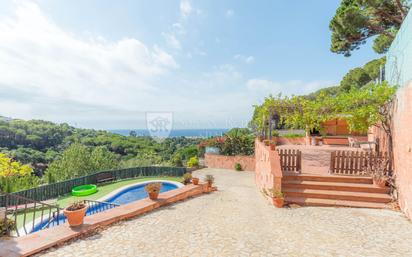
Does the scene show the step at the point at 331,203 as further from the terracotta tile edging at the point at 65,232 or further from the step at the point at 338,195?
the terracotta tile edging at the point at 65,232

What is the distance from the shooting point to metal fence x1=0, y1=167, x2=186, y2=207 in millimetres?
11310

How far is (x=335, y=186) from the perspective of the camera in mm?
6309

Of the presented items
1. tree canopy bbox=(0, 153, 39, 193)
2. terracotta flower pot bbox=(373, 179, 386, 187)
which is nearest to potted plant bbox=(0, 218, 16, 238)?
terracotta flower pot bbox=(373, 179, 386, 187)

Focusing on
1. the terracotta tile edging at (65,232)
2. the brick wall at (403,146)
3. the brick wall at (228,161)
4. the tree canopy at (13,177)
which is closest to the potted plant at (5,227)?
the terracotta tile edging at (65,232)

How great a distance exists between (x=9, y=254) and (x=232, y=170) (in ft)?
48.3

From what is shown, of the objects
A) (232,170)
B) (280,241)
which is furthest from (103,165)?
(280,241)

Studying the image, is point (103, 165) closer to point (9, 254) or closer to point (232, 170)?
point (232, 170)

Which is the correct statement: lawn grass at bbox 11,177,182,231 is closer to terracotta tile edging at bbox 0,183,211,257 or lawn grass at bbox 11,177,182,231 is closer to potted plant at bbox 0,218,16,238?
potted plant at bbox 0,218,16,238

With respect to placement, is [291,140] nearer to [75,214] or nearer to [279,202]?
[279,202]

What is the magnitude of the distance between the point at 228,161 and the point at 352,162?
1088 centimetres

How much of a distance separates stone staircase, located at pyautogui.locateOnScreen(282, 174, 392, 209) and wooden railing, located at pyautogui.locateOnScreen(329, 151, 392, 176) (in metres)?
0.46

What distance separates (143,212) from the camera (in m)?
5.09

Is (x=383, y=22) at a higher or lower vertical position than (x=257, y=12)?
lower

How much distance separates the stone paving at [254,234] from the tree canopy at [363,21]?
9.27m
